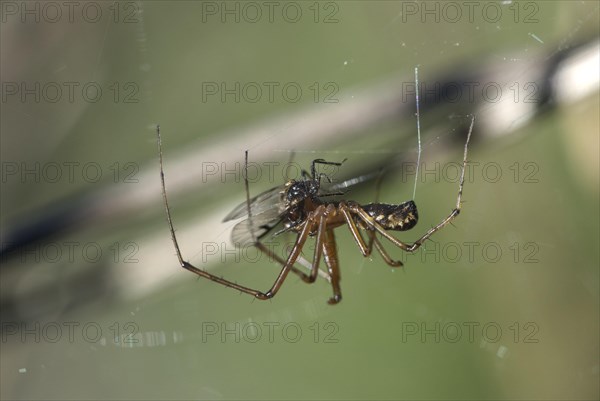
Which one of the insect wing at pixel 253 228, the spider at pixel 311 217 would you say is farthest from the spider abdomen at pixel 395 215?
the insect wing at pixel 253 228

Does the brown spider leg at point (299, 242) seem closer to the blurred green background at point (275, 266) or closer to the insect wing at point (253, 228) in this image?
the insect wing at point (253, 228)

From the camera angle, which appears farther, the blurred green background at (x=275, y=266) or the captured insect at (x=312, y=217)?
the blurred green background at (x=275, y=266)

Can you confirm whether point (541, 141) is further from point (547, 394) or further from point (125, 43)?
point (125, 43)

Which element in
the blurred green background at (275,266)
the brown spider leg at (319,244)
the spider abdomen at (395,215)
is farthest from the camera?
the blurred green background at (275,266)

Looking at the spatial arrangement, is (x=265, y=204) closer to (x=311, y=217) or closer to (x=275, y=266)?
(x=311, y=217)

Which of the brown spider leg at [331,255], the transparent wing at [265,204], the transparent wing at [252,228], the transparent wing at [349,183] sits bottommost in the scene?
the brown spider leg at [331,255]

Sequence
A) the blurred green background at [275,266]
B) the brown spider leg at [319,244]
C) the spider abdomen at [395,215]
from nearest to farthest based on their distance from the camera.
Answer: the spider abdomen at [395,215] → the brown spider leg at [319,244] → the blurred green background at [275,266]

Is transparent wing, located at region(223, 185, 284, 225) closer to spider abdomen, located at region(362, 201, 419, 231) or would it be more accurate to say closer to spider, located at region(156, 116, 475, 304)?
spider, located at region(156, 116, 475, 304)

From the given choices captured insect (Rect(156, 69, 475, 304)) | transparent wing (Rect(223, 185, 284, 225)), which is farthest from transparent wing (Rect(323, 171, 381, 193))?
transparent wing (Rect(223, 185, 284, 225))

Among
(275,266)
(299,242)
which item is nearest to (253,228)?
(299,242)
